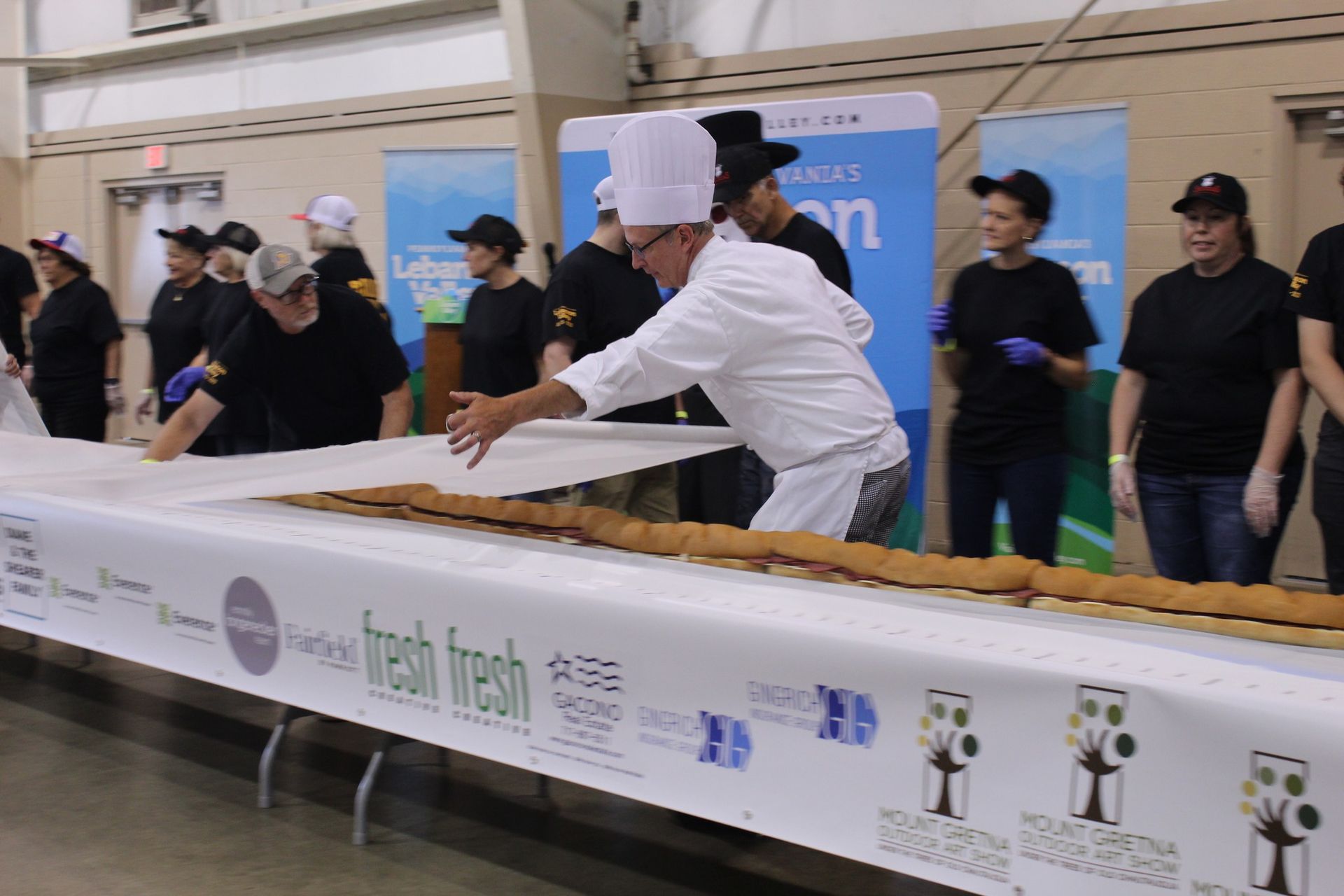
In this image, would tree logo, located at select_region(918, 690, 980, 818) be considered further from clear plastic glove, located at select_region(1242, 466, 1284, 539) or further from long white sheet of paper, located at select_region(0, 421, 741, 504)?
clear plastic glove, located at select_region(1242, 466, 1284, 539)

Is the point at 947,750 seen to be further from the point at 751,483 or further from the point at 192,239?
the point at 192,239

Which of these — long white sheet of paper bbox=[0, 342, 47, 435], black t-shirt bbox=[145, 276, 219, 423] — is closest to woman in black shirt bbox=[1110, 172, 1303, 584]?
long white sheet of paper bbox=[0, 342, 47, 435]

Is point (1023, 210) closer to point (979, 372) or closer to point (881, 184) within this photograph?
point (979, 372)

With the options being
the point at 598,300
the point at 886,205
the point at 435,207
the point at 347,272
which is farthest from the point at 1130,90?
the point at 435,207

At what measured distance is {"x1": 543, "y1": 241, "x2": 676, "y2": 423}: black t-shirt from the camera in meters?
3.78

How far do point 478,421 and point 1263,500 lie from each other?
6.25 ft

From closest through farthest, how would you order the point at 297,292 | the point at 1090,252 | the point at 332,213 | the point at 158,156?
the point at 297,292 < the point at 1090,252 < the point at 332,213 < the point at 158,156

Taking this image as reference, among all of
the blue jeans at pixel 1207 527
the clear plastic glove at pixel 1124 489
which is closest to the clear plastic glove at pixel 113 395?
the clear plastic glove at pixel 1124 489

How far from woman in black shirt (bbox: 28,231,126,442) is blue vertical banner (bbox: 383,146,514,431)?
1306mm

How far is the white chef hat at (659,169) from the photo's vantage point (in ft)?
7.72

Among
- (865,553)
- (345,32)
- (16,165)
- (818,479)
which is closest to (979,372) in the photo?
(818,479)

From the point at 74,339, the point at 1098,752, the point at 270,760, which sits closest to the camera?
the point at 1098,752

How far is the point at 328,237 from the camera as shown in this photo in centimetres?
495

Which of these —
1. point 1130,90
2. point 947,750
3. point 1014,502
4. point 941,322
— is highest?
point 1130,90
